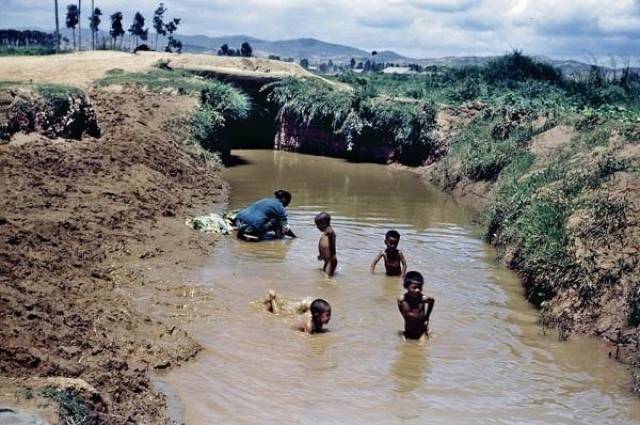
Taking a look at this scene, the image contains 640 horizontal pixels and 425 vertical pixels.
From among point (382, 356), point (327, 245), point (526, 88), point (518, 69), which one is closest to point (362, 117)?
point (526, 88)

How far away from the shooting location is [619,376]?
24.6 feet

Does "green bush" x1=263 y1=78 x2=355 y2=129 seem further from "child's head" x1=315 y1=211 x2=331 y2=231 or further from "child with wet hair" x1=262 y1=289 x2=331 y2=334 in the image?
"child with wet hair" x1=262 y1=289 x2=331 y2=334

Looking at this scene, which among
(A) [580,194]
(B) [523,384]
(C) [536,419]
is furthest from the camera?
(A) [580,194]

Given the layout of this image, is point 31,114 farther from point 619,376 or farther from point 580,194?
point 619,376

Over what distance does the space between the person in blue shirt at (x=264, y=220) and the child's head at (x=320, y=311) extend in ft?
14.4

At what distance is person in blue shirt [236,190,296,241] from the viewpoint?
1254cm

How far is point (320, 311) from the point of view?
8219 millimetres

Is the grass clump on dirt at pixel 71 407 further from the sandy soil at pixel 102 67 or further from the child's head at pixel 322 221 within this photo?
the sandy soil at pixel 102 67

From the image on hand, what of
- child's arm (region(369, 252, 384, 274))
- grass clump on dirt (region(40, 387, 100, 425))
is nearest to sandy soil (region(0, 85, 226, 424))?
grass clump on dirt (region(40, 387, 100, 425))

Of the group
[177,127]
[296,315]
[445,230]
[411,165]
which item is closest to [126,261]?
[296,315]

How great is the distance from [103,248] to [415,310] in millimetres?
4802

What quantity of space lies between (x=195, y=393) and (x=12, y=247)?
381 cm

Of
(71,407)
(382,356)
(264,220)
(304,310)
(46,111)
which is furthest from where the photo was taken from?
(46,111)

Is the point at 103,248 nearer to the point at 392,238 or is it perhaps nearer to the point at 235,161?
the point at 392,238
